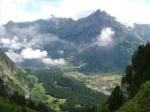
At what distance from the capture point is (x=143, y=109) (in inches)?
4380

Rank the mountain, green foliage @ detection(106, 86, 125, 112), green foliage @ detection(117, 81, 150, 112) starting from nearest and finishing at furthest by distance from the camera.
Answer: green foliage @ detection(117, 81, 150, 112), the mountain, green foliage @ detection(106, 86, 125, 112)

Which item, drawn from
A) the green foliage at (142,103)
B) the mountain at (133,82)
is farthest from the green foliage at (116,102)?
the green foliage at (142,103)

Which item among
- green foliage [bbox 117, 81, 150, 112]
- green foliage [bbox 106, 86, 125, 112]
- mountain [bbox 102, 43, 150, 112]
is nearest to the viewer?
green foliage [bbox 117, 81, 150, 112]

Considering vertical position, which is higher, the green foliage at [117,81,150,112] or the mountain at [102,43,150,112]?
the mountain at [102,43,150,112]

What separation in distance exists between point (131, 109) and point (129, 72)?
268 feet

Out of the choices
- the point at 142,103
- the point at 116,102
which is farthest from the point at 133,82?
the point at 142,103

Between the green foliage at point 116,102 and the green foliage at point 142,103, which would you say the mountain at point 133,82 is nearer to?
the green foliage at point 116,102

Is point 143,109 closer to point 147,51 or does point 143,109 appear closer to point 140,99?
point 140,99

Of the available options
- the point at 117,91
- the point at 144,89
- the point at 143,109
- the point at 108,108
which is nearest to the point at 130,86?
the point at 117,91

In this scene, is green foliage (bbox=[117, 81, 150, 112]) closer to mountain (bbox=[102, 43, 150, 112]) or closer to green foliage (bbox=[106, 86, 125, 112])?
mountain (bbox=[102, 43, 150, 112])

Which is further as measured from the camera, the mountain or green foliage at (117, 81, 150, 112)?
the mountain

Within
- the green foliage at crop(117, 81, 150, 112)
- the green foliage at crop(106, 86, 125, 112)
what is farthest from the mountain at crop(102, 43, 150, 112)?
the green foliage at crop(117, 81, 150, 112)

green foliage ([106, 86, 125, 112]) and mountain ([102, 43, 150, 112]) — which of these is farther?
green foliage ([106, 86, 125, 112])

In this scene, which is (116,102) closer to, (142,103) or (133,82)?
(133,82)
